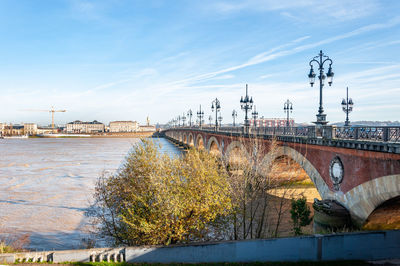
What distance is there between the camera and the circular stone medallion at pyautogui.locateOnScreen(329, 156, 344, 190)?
48.8ft

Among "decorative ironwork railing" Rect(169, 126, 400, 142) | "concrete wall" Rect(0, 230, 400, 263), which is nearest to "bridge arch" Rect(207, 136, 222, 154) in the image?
"decorative ironwork railing" Rect(169, 126, 400, 142)

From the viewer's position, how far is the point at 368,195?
42.0 feet

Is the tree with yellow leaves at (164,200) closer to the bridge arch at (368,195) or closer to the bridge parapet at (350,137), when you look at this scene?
the bridge arch at (368,195)

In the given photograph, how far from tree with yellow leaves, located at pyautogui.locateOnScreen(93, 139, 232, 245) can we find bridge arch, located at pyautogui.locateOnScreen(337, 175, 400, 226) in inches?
220

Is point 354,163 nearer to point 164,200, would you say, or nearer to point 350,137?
point 350,137

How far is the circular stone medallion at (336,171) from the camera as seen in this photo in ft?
48.8

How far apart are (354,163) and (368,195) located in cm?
156

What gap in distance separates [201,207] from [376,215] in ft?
25.9

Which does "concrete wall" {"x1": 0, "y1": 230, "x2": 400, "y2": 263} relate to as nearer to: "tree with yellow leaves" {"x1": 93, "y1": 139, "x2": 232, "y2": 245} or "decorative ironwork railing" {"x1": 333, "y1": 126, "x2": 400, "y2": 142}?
"tree with yellow leaves" {"x1": 93, "y1": 139, "x2": 232, "y2": 245}

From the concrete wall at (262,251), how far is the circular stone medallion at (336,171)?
9.97ft


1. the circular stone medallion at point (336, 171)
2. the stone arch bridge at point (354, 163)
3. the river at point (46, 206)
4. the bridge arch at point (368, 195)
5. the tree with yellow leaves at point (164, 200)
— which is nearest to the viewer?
the bridge arch at point (368, 195)

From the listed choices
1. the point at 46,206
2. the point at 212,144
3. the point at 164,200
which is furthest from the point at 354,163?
the point at 212,144

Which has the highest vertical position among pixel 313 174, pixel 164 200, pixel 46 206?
pixel 313 174

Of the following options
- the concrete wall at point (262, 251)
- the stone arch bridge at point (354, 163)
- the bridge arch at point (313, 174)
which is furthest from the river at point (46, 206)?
the stone arch bridge at point (354, 163)
